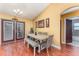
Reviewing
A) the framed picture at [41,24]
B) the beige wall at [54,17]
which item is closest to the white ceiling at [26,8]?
the beige wall at [54,17]

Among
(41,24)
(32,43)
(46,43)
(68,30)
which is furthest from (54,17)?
(68,30)

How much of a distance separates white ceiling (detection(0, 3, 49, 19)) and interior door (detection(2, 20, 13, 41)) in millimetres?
336

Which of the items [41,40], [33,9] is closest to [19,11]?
[33,9]

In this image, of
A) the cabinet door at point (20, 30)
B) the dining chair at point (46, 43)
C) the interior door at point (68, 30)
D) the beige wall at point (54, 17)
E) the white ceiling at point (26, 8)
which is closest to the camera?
the white ceiling at point (26, 8)

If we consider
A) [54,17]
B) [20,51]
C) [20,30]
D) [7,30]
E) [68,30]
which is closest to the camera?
[7,30]

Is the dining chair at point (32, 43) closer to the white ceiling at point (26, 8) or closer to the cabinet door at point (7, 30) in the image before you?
the cabinet door at point (7, 30)

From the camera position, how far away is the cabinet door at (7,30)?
300cm

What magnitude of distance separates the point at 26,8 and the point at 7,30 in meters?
0.96

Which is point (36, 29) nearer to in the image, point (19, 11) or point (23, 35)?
point (23, 35)

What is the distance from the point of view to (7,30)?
3053 millimetres

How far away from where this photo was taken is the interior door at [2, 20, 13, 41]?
2994 millimetres

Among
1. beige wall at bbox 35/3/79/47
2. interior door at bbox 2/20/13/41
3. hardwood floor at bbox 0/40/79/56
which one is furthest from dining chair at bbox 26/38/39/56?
interior door at bbox 2/20/13/41

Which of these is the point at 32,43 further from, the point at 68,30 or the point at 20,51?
the point at 68,30

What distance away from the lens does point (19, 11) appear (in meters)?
2.97
